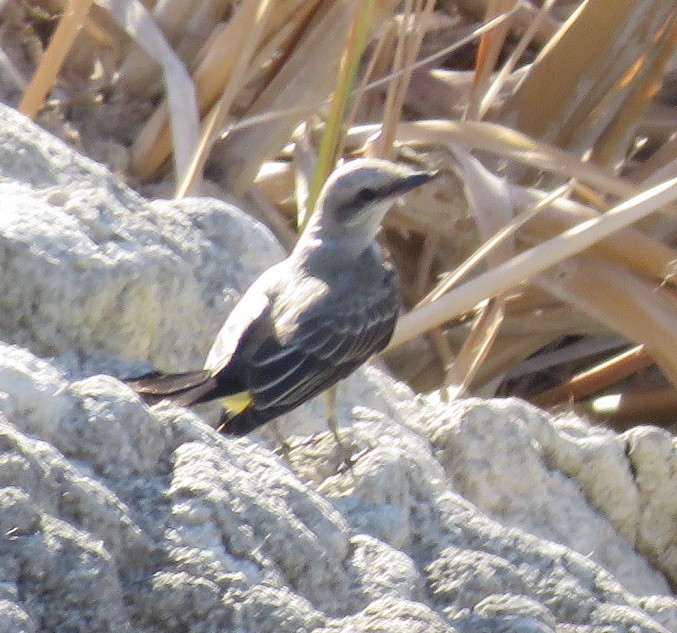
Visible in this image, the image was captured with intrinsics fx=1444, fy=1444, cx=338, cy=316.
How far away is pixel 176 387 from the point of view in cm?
277

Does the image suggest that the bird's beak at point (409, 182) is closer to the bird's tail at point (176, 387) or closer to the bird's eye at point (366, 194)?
the bird's eye at point (366, 194)

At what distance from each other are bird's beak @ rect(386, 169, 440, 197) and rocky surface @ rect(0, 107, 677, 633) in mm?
376

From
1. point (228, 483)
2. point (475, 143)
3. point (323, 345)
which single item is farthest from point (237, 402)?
point (475, 143)

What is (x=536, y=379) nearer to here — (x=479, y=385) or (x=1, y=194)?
(x=479, y=385)

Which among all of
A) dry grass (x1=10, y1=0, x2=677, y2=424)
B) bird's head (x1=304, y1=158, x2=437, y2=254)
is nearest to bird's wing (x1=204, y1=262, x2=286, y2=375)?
bird's head (x1=304, y1=158, x2=437, y2=254)

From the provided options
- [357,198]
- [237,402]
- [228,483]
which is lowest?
[237,402]

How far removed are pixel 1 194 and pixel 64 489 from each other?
3.44 ft

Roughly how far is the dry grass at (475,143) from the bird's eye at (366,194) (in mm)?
144

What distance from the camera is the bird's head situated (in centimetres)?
382

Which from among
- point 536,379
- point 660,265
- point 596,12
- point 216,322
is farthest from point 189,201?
point 536,379

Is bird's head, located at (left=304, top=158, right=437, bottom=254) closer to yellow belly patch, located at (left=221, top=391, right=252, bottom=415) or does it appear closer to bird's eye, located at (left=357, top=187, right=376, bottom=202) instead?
bird's eye, located at (left=357, top=187, right=376, bottom=202)

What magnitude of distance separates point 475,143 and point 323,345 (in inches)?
46.9

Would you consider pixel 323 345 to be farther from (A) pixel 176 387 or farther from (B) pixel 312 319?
(A) pixel 176 387

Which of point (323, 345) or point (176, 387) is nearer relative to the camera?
point (176, 387)
